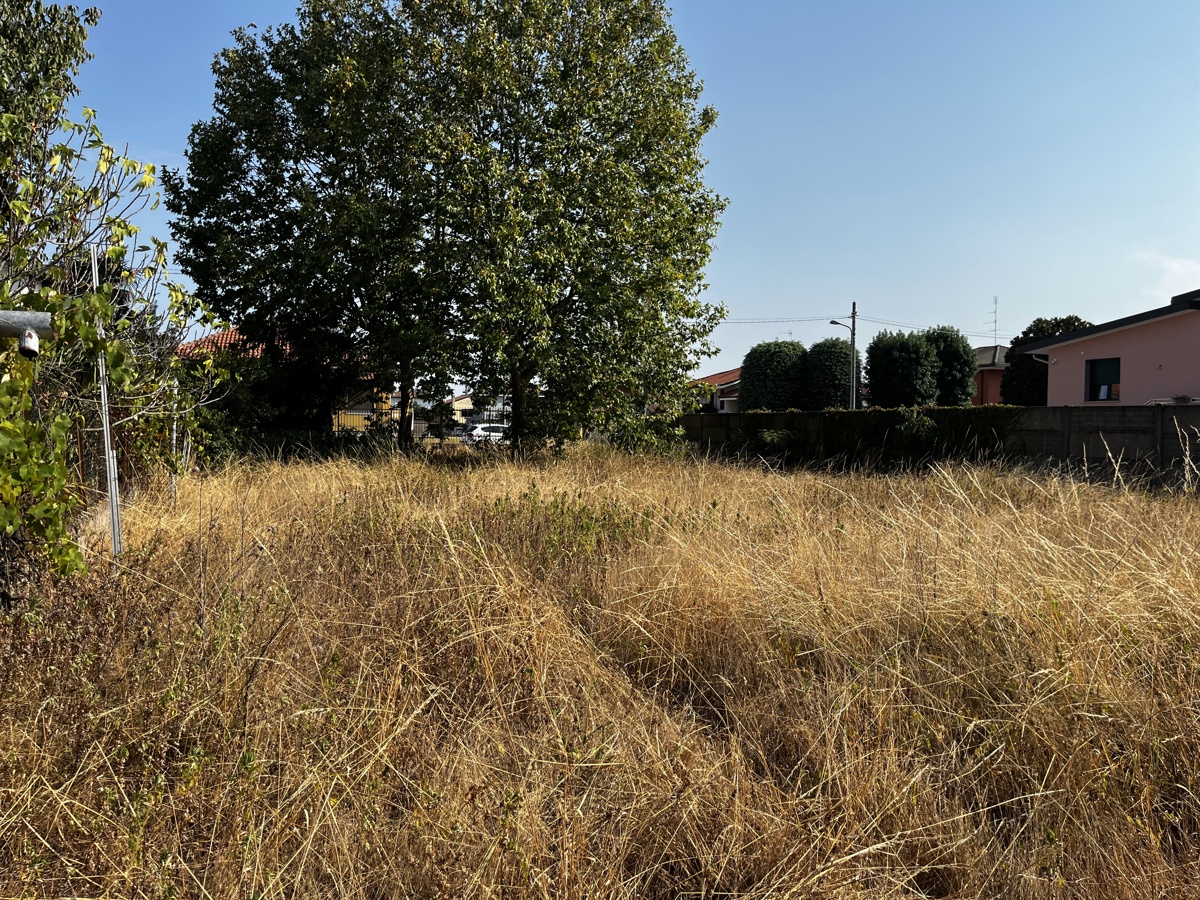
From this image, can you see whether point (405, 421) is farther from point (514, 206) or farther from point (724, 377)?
point (724, 377)

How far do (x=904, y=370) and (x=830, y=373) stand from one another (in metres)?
3.59

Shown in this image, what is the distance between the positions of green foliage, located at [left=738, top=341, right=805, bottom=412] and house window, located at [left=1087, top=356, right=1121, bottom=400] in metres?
18.1

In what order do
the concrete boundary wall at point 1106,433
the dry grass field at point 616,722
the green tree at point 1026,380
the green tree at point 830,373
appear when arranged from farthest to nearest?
1. the green tree at point 830,373
2. the green tree at point 1026,380
3. the concrete boundary wall at point 1106,433
4. the dry grass field at point 616,722

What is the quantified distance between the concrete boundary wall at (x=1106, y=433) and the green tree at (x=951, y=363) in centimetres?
2550

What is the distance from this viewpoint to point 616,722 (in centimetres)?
288

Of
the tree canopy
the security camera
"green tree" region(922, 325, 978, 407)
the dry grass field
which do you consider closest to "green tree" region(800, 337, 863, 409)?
"green tree" region(922, 325, 978, 407)

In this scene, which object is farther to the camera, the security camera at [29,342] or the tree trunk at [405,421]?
the tree trunk at [405,421]

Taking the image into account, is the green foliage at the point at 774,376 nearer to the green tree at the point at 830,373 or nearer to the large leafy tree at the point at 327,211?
the green tree at the point at 830,373

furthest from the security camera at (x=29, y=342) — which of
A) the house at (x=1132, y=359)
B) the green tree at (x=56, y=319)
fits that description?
the house at (x=1132, y=359)

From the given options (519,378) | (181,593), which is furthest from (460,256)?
(181,593)

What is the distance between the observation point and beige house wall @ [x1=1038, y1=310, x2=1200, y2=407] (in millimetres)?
18250

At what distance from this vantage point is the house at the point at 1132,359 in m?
18.2

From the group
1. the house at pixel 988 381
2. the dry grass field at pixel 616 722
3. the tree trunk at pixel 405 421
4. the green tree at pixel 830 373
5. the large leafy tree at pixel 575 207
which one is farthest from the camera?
the house at pixel 988 381

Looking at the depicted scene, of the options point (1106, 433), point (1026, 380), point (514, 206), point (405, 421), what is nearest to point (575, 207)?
point (514, 206)
